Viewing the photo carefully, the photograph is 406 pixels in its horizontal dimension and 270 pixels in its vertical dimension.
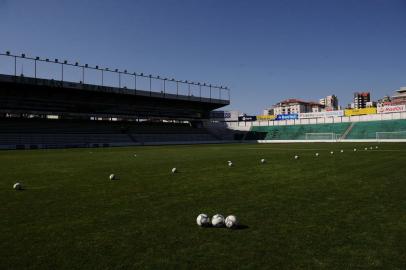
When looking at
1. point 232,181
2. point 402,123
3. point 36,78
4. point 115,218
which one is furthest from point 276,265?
point 402,123

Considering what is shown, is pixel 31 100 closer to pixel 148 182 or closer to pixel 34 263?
pixel 148 182

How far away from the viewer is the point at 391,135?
2992 inches

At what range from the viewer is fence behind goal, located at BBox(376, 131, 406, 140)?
73.6 m

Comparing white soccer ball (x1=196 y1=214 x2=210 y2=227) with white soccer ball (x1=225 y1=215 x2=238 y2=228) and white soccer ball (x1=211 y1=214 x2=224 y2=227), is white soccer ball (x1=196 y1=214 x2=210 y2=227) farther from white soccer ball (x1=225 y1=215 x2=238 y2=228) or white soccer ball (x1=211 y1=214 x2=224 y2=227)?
white soccer ball (x1=225 y1=215 x2=238 y2=228)

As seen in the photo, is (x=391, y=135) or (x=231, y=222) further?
(x=391, y=135)

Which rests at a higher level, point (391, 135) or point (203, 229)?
point (391, 135)

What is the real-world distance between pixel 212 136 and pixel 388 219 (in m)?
90.7

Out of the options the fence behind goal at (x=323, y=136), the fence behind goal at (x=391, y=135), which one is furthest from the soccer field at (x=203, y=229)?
the fence behind goal at (x=323, y=136)

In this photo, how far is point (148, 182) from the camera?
1420cm

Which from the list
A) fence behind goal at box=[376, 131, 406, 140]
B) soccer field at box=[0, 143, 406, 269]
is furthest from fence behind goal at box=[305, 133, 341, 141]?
soccer field at box=[0, 143, 406, 269]

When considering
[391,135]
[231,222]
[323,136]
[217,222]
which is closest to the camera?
[231,222]

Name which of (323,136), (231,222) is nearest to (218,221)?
(231,222)

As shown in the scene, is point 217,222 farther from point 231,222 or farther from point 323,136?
point 323,136

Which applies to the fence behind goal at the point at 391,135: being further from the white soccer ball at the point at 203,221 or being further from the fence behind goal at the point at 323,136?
the white soccer ball at the point at 203,221
